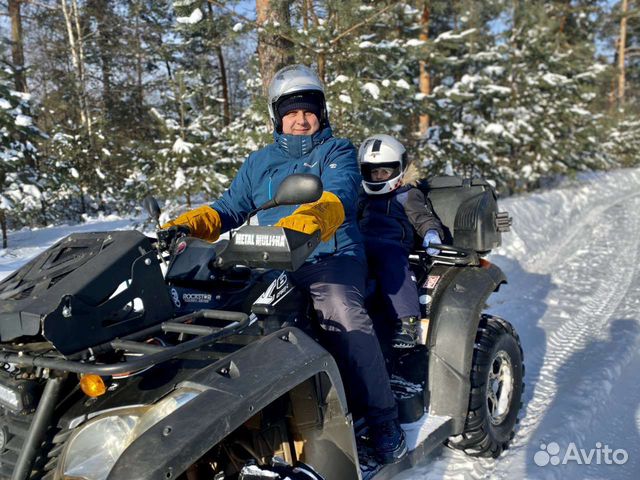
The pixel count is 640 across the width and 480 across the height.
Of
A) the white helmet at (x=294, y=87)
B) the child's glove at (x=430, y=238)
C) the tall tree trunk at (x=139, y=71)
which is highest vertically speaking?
the tall tree trunk at (x=139, y=71)

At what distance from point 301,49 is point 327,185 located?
5.65m

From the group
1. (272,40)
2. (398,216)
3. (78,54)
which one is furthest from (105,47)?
(398,216)

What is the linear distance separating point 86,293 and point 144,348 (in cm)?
29

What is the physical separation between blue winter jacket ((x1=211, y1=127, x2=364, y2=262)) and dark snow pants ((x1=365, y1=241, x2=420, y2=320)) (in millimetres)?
422

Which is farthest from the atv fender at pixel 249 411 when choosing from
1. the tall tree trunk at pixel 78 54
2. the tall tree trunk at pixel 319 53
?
the tall tree trunk at pixel 78 54

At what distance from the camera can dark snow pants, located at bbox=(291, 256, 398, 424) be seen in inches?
107

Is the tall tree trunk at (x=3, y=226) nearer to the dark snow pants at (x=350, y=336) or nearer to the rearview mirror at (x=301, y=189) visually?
the dark snow pants at (x=350, y=336)

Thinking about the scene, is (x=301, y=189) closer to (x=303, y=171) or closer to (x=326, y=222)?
(x=326, y=222)

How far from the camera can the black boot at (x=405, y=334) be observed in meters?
3.33

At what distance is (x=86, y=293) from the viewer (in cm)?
196

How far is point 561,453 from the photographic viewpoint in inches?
139

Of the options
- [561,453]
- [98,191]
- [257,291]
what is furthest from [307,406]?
[98,191]

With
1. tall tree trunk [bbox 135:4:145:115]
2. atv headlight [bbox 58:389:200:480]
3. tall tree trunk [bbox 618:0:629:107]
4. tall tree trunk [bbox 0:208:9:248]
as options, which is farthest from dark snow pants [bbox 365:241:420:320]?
tall tree trunk [bbox 618:0:629:107]

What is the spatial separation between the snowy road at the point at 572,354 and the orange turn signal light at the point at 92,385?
2.04 m
